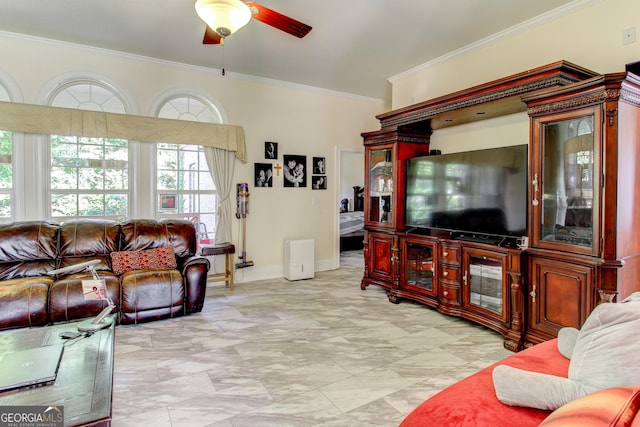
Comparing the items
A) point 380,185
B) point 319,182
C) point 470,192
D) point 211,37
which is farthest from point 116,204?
point 470,192

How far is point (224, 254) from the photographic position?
4914mm

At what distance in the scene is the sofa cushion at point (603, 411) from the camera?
76 cm

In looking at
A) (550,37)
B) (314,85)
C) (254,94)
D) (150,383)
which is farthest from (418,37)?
(150,383)

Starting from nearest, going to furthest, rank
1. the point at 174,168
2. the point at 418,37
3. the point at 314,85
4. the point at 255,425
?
1. the point at 255,425
2. the point at 418,37
3. the point at 174,168
4. the point at 314,85

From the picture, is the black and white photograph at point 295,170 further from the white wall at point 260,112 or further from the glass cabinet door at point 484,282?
the glass cabinet door at point 484,282

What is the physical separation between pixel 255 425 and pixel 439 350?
169cm

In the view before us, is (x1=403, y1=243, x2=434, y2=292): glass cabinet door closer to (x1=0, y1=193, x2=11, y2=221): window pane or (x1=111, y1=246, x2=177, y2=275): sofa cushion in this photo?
(x1=111, y1=246, x2=177, y2=275): sofa cushion

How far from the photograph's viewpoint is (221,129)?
195 inches

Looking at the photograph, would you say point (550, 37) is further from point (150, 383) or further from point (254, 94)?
point (150, 383)

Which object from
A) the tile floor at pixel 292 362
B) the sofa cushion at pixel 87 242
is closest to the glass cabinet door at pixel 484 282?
the tile floor at pixel 292 362

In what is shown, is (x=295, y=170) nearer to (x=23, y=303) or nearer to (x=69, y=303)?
(x=69, y=303)

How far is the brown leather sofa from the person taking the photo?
10.3ft

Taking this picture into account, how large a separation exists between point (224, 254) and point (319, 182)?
200 centimetres

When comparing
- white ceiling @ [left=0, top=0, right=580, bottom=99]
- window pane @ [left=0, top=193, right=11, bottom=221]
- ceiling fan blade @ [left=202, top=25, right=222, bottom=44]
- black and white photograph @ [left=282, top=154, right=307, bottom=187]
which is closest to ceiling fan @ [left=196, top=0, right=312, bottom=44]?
ceiling fan blade @ [left=202, top=25, right=222, bottom=44]
